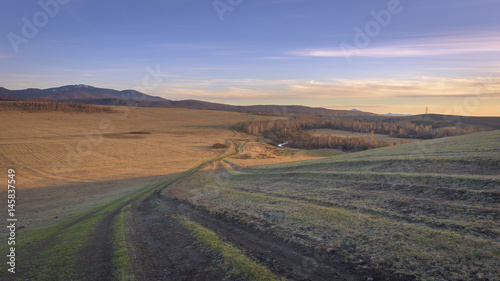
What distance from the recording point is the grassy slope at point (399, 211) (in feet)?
16.8

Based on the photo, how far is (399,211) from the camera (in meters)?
7.49

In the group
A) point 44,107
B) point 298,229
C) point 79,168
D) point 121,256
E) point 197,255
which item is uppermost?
point 44,107

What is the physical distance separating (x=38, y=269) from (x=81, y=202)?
1007 cm

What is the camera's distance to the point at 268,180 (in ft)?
48.7

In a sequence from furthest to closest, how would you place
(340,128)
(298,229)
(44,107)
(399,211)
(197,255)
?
1. (44,107)
2. (340,128)
3. (399,211)
4. (298,229)
5. (197,255)

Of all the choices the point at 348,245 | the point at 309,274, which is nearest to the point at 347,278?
the point at 309,274

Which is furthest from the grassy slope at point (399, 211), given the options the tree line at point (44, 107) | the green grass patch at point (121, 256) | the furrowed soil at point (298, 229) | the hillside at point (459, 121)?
the tree line at point (44, 107)

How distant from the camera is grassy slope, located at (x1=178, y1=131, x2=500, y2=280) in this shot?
5129 millimetres

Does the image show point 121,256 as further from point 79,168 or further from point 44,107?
point 44,107

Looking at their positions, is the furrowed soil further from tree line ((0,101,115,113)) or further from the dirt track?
tree line ((0,101,115,113))

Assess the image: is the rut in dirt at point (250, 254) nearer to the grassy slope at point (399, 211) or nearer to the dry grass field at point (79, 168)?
the grassy slope at point (399, 211)

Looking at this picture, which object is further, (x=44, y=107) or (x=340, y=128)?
(x=44, y=107)

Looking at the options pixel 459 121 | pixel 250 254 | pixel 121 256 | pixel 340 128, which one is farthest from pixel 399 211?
pixel 459 121

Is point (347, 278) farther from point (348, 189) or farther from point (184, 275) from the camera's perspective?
point (348, 189)
